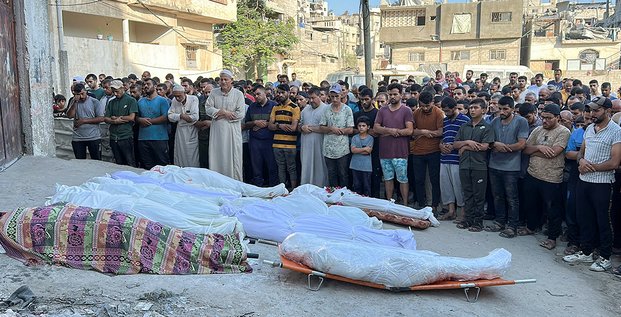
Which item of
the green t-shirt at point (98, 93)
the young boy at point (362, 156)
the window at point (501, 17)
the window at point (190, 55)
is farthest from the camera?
the window at point (501, 17)

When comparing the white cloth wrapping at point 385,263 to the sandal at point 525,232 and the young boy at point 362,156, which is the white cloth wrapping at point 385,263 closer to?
the sandal at point 525,232

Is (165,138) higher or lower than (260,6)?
lower

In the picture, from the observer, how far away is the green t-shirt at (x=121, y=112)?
9328 mm

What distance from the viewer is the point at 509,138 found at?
7.16 metres

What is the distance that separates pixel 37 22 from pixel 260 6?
24.1 m

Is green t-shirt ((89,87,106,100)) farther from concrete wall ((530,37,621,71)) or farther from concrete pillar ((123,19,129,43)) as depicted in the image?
concrete wall ((530,37,621,71))

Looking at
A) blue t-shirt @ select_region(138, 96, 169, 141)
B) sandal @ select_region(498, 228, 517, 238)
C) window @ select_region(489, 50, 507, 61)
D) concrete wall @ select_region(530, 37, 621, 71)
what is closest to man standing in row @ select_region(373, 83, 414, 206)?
sandal @ select_region(498, 228, 517, 238)

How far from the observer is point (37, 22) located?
28.5ft

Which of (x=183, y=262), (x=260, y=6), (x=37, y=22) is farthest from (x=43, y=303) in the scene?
(x=260, y=6)

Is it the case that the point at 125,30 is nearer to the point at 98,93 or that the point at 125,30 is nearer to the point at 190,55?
the point at 190,55

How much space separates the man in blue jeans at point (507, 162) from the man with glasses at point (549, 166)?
0.17m

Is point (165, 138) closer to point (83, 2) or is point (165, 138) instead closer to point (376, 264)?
point (376, 264)

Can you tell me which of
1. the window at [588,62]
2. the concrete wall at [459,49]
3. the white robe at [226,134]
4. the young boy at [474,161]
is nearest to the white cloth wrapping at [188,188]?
the white robe at [226,134]

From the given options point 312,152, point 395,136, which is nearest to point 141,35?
point 312,152
